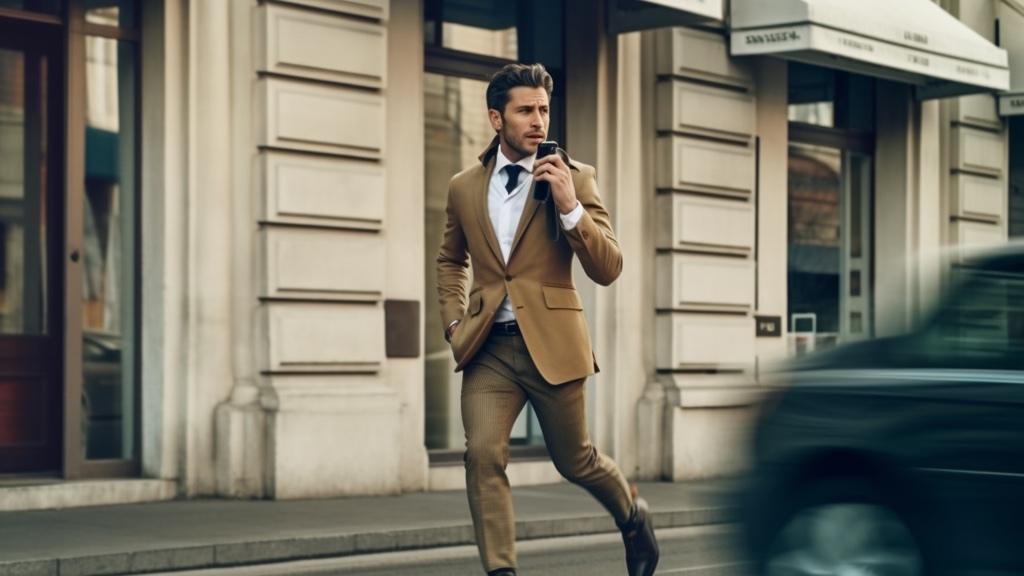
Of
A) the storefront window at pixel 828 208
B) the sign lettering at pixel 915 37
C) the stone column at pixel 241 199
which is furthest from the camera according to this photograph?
the storefront window at pixel 828 208

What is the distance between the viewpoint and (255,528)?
30.9 ft

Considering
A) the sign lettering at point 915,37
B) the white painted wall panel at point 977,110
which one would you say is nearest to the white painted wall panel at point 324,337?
the sign lettering at point 915,37

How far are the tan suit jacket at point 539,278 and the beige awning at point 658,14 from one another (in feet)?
23.0

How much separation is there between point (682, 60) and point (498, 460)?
8789 mm

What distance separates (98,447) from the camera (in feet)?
36.6

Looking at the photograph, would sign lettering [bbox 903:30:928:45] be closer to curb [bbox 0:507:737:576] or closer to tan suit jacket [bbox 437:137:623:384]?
curb [bbox 0:507:737:576]

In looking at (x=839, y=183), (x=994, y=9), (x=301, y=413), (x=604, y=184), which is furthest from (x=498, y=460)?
(x=994, y=9)

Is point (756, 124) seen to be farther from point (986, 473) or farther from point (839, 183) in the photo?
point (986, 473)

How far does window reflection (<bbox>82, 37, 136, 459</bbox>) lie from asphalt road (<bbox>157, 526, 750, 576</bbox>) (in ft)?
9.03

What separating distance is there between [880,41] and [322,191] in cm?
604

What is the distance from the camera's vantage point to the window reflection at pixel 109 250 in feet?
36.6

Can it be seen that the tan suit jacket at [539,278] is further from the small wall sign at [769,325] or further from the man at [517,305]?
the small wall sign at [769,325]

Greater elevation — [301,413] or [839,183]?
[839,183]

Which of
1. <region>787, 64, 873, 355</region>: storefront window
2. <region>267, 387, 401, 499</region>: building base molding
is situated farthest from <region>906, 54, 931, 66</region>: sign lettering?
<region>267, 387, 401, 499</region>: building base molding
